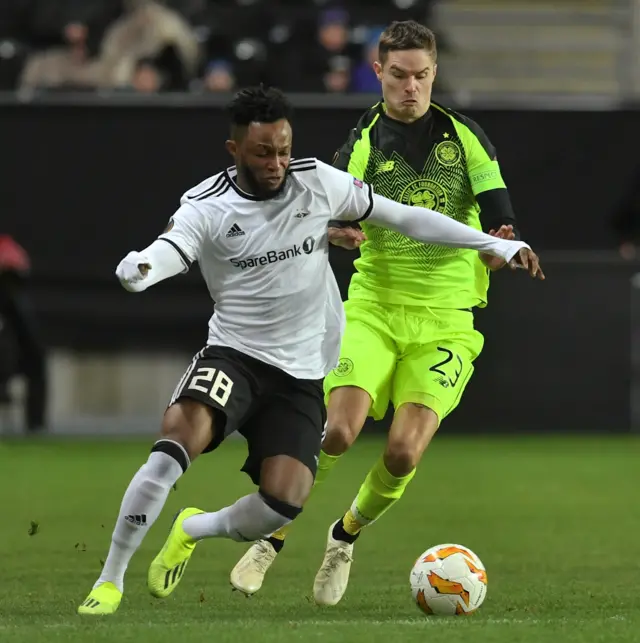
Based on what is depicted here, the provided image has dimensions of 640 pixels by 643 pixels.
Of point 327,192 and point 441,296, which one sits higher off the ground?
point 327,192

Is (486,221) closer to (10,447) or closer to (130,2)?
(10,447)

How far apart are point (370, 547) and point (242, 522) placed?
2.85 metres

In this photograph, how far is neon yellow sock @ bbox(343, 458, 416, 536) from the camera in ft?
22.9

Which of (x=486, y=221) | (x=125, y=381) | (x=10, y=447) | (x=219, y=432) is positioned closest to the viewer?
(x=219, y=432)

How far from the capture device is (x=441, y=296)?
722 cm

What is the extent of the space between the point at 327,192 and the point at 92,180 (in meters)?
10.3

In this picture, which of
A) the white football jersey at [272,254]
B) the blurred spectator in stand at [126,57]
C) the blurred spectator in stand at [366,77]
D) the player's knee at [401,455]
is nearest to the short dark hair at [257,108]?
the white football jersey at [272,254]

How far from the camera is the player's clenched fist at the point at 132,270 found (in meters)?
5.51

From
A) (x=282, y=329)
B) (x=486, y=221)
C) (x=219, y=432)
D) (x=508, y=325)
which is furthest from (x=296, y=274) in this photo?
(x=508, y=325)

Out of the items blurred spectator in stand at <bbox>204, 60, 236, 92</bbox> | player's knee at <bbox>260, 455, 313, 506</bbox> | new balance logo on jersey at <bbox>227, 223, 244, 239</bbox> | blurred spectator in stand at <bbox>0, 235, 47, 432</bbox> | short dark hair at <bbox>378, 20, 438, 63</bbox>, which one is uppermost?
short dark hair at <bbox>378, 20, 438, 63</bbox>

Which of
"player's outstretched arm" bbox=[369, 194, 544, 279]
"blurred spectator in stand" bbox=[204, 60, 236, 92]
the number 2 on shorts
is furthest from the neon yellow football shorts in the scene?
"blurred spectator in stand" bbox=[204, 60, 236, 92]

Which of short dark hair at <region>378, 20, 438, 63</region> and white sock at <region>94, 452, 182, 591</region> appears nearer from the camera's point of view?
white sock at <region>94, 452, 182, 591</region>

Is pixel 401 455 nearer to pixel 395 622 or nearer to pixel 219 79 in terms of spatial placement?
pixel 395 622

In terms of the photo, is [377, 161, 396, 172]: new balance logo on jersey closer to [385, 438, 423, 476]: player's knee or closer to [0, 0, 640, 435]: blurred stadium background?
[385, 438, 423, 476]: player's knee
